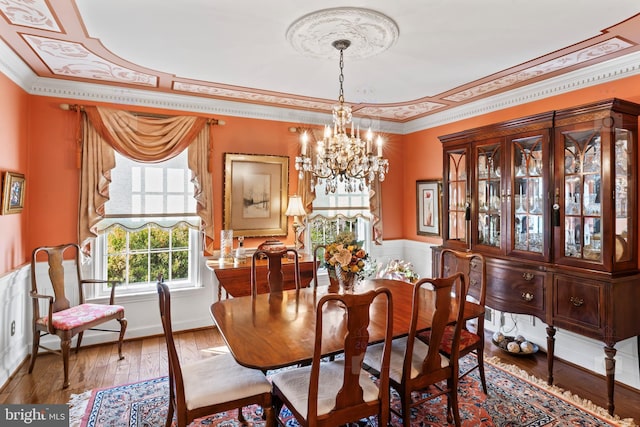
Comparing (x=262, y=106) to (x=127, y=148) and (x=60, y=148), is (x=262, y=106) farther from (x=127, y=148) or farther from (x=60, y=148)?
(x=60, y=148)

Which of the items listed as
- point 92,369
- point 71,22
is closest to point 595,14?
point 71,22

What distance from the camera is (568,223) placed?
2736 millimetres

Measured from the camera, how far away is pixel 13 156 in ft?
9.67

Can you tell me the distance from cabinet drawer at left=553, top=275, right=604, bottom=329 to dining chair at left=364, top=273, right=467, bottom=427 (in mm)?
989

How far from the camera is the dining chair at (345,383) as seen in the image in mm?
1536

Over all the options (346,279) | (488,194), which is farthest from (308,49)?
(488,194)

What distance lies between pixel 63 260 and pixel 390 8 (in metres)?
3.53

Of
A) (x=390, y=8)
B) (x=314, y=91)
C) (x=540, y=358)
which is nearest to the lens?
(x=390, y=8)

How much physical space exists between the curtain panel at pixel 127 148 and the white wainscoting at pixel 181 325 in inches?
23.3

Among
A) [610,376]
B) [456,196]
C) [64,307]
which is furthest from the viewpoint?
[456,196]

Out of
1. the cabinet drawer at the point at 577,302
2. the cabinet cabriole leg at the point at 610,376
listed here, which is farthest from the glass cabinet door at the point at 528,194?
the cabinet cabriole leg at the point at 610,376

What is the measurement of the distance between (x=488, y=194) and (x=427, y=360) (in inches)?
75.5

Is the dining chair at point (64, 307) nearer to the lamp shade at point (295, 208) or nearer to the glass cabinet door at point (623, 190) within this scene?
the lamp shade at point (295, 208)

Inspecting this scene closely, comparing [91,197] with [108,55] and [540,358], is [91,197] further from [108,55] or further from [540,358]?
[540,358]
